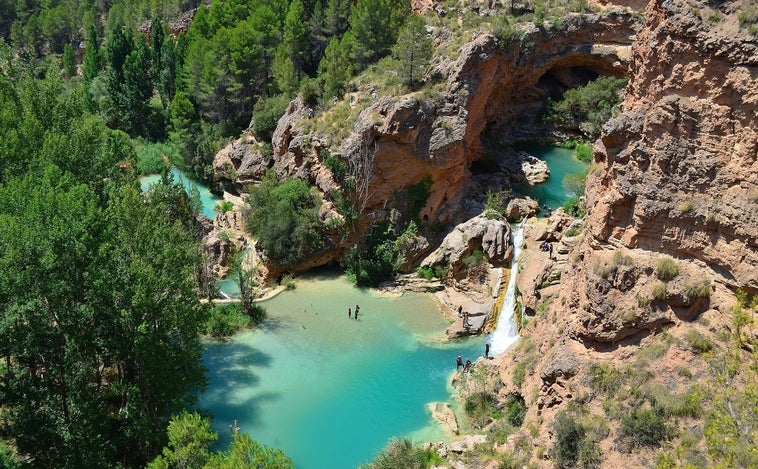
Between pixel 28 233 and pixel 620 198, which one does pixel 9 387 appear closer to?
pixel 28 233

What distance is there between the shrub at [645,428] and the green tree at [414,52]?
2806 cm

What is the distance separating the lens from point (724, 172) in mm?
19375

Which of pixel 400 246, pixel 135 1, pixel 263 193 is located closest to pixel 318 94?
pixel 263 193

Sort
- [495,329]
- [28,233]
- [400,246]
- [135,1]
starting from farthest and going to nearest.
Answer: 1. [135,1]
2. [400,246]
3. [495,329]
4. [28,233]

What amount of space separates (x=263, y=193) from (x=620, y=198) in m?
26.8

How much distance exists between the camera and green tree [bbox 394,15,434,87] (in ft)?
133

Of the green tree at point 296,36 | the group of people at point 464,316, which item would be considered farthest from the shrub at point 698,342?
the green tree at point 296,36

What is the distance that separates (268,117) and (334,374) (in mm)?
24495

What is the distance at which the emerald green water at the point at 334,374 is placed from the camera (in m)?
27.4

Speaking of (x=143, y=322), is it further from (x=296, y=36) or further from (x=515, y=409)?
(x=296, y=36)

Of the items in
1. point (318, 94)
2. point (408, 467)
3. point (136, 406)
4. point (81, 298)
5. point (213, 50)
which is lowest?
point (408, 467)

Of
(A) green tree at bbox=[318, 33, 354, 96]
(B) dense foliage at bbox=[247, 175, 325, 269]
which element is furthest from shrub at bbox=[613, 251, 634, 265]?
(A) green tree at bbox=[318, 33, 354, 96]

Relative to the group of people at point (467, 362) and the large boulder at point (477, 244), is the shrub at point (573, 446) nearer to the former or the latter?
the group of people at point (467, 362)

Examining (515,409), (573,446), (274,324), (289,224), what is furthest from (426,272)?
(573,446)
